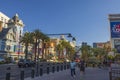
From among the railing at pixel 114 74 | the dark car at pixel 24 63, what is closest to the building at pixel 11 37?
the dark car at pixel 24 63

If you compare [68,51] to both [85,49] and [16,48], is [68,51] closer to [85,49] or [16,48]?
[85,49]

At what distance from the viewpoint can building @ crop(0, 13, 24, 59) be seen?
82.3 meters

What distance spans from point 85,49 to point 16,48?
3339cm

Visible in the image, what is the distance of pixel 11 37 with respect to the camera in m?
88.9

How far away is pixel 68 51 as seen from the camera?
420ft

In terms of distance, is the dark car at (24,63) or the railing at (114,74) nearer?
the railing at (114,74)

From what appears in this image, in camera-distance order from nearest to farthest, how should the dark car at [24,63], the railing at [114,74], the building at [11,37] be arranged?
the railing at [114,74], the dark car at [24,63], the building at [11,37]

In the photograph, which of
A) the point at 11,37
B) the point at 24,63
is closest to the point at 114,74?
the point at 24,63

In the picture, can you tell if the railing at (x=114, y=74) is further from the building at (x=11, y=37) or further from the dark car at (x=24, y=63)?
the building at (x=11, y=37)

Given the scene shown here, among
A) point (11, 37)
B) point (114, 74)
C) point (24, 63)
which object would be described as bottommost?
point (114, 74)

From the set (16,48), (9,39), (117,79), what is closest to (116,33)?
(117,79)

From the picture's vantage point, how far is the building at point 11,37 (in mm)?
82312

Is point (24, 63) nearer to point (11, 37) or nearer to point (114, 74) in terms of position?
point (114, 74)

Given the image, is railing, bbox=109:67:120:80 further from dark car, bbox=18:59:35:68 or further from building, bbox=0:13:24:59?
building, bbox=0:13:24:59
